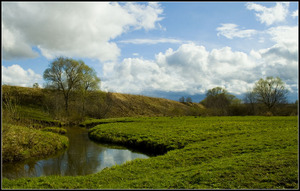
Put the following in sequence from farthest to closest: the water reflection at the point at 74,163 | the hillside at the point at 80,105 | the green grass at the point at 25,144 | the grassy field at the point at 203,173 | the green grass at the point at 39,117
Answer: the hillside at the point at 80,105 → the green grass at the point at 39,117 → the green grass at the point at 25,144 → the water reflection at the point at 74,163 → the grassy field at the point at 203,173

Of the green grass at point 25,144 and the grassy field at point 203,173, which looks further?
the green grass at point 25,144

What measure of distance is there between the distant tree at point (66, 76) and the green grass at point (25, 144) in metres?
37.0

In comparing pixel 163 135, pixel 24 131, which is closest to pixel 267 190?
pixel 163 135

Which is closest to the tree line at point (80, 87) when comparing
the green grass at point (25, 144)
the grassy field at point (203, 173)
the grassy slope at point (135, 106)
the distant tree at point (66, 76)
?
the distant tree at point (66, 76)

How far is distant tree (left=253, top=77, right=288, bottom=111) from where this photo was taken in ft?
239

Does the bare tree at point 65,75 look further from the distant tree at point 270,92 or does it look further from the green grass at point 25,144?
the distant tree at point 270,92

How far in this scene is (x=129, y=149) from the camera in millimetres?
23719

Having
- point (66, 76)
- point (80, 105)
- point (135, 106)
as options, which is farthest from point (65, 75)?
point (135, 106)

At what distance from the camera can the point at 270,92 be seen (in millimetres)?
74875

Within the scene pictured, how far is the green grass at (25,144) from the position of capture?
1670cm

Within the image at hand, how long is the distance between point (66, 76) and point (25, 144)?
42.7 m

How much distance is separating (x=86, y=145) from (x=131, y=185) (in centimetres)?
1783

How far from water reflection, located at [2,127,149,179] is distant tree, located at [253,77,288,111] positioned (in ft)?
212

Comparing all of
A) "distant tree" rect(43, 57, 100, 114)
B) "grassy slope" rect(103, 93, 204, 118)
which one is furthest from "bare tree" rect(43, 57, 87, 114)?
"grassy slope" rect(103, 93, 204, 118)
